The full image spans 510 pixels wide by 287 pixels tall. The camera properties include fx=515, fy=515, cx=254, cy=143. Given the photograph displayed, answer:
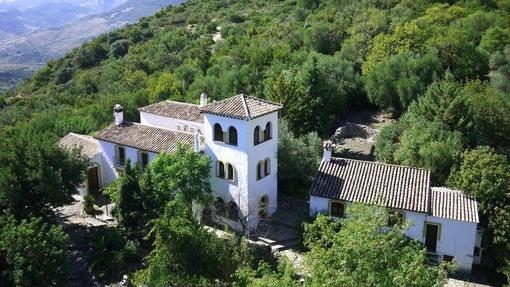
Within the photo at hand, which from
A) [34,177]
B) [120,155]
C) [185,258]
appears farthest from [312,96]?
[185,258]

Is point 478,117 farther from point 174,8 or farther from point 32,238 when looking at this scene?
point 174,8

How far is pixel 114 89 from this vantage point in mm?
64250

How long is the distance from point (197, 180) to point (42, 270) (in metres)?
8.44

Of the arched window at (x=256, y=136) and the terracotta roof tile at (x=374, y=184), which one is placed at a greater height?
the arched window at (x=256, y=136)

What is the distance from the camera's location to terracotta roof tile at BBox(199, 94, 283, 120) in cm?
2700

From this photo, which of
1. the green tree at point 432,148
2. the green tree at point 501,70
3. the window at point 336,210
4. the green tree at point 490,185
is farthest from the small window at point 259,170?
the green tree at point 501,70

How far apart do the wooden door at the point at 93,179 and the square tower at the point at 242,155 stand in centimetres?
971

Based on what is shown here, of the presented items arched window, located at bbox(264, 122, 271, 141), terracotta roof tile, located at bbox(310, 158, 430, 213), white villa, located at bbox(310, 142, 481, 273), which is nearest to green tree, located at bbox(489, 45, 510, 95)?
terracotta roof tile, located at bbox(310, 158, 430, 213)

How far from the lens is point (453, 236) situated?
25234mm

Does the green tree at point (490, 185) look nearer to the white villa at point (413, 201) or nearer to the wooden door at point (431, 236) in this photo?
the white villa at point (413, 201)

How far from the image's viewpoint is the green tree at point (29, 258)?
22828 mm

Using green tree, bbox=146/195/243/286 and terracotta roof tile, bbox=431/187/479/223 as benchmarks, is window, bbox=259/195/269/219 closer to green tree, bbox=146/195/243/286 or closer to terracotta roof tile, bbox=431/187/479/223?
green tree, bbox=146/195/243/286

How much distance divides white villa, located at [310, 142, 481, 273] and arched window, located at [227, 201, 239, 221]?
14.3 feet

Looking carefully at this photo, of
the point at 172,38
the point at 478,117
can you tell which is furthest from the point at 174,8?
the point at 478,117
